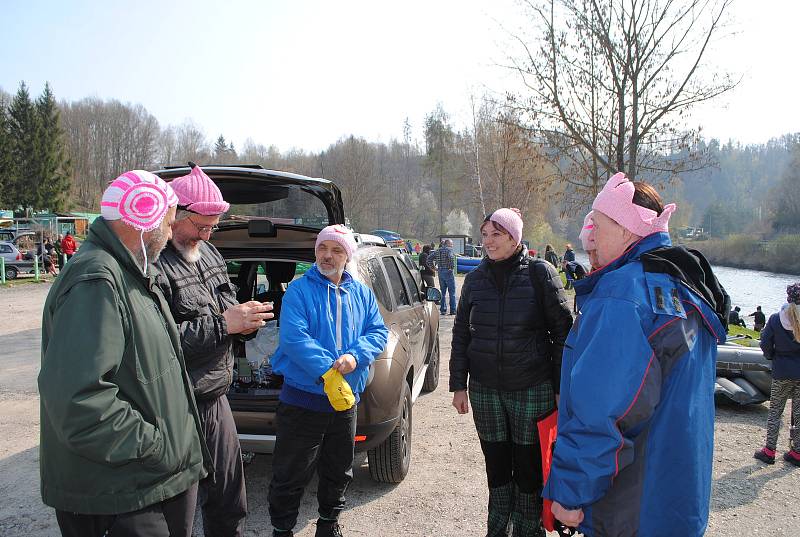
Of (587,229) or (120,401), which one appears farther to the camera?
(587,229)

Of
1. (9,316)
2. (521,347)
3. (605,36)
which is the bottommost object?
(9,316)

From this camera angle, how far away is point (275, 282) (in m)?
5.64

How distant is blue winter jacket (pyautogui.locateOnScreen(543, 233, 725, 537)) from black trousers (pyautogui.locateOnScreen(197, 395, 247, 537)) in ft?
5.53

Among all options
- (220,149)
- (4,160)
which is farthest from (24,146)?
(220,149)

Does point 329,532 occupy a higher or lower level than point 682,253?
lower

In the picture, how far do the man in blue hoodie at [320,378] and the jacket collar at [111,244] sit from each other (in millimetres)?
1284

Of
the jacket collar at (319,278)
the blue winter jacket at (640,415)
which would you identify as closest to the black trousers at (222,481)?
the jacket collar at (319,278)

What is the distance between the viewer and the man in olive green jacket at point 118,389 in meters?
1.55

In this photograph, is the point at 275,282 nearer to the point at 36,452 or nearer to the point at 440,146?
the point at 36,452

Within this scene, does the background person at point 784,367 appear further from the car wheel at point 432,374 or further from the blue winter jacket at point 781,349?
the car wheel at point 432,374

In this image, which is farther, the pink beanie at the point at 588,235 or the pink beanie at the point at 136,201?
the pink beanie at the point at 588,235

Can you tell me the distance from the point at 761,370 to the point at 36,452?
25.5 ft

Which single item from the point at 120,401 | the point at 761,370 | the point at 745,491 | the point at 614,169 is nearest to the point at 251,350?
the point at 120,401

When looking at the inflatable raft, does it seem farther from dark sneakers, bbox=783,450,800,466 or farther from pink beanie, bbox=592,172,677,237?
pink beanie, bbox=592,172,677,237
